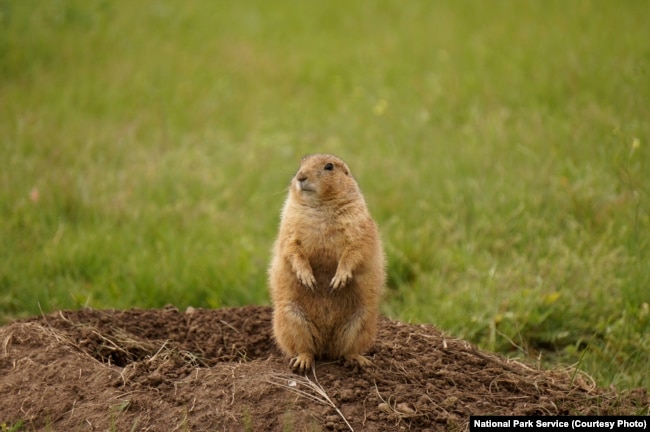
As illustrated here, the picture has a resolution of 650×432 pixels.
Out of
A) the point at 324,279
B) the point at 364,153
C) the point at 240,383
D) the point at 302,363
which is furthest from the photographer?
the point at 364,153

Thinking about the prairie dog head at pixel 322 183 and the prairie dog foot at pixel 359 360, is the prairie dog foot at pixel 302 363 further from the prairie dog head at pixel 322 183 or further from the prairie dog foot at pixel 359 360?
the prairie dog head at pixel 322 183

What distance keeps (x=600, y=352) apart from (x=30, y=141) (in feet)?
20.5

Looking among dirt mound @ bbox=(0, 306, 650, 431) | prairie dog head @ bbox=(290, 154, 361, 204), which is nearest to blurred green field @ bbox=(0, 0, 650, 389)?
dirt mound @ bbox=(0, 306, 650, 431)

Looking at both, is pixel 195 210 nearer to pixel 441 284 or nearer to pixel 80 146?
pixel 80 146

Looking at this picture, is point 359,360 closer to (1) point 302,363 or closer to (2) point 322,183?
(1) point 302,363

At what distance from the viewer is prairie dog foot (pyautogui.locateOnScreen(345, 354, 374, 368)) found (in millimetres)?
4445

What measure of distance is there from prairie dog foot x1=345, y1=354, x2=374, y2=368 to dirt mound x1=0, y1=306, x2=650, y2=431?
4cm

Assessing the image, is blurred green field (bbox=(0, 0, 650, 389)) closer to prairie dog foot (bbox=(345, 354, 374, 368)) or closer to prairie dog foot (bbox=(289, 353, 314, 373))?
prairie dog foot (bbox=(345, 354, 374, 368))

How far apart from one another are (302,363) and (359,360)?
0.99 feet

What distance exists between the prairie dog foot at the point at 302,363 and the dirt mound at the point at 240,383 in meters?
0.05

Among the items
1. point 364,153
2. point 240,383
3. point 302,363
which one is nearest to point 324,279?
point 302,363

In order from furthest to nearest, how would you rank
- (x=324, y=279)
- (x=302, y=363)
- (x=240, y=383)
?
1. (x=324, y=279)
2. (x=302, y=363)
3. (x=240, y=383)

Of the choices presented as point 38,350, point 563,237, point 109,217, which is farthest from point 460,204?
point 38,350

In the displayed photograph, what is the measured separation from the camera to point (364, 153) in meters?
9.27
